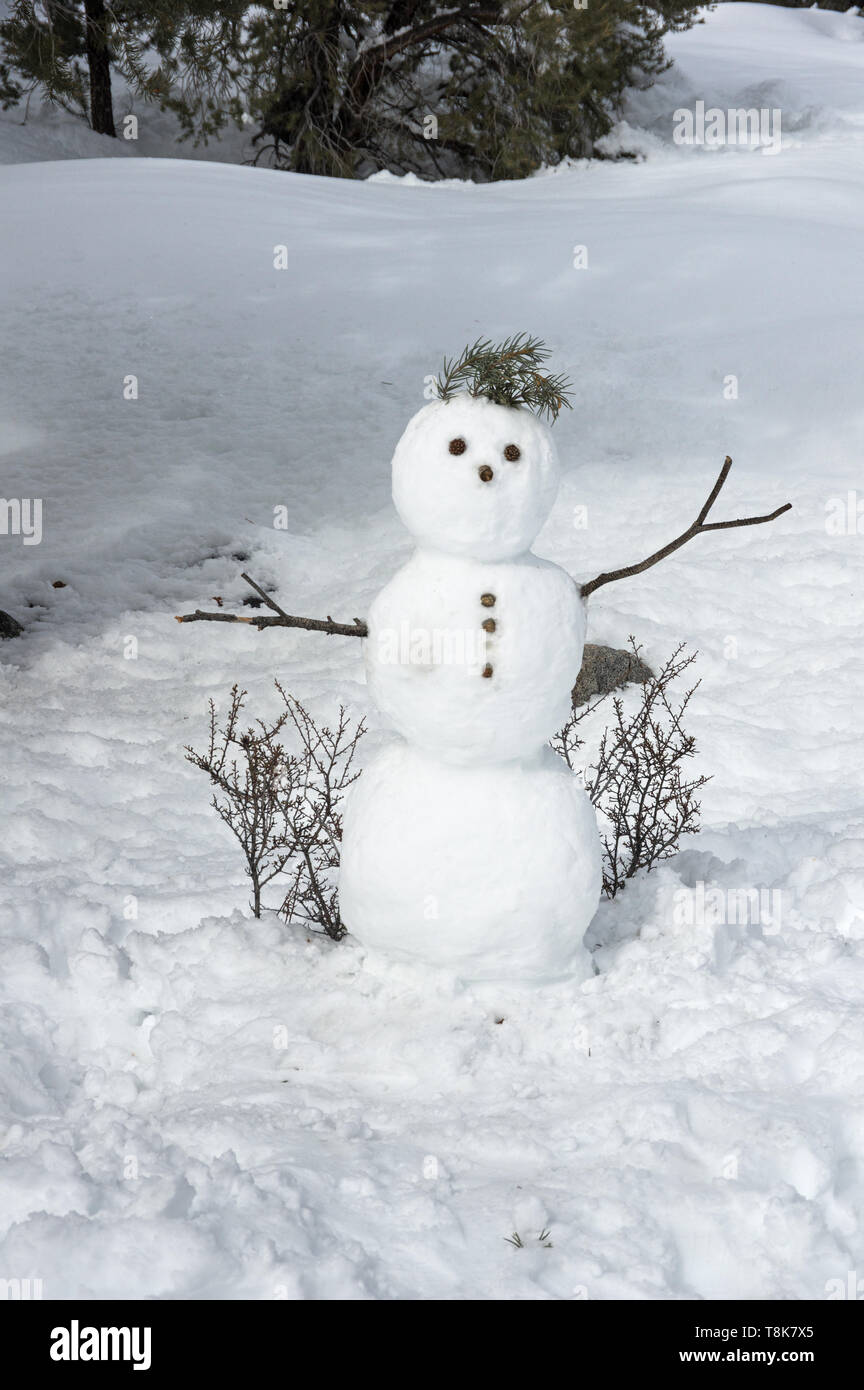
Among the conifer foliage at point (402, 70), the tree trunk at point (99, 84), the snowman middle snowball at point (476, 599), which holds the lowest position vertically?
the snowman middle snowball at point (476, 599)

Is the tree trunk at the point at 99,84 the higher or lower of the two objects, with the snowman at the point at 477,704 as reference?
higher

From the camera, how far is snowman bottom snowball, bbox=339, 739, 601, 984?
3.11 m

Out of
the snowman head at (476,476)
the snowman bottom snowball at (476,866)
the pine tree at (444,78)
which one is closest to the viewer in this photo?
the snowman head at (476,476)

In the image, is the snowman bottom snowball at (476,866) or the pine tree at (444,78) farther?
the pine tree at (444,78)

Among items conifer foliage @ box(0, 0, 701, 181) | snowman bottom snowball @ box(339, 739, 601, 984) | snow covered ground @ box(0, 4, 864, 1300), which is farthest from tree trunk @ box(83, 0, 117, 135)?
snowman bottom snowball @ box(339, 739, 601, 984)

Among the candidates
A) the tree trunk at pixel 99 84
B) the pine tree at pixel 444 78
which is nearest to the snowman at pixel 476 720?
the pine tree at pixel 444 78

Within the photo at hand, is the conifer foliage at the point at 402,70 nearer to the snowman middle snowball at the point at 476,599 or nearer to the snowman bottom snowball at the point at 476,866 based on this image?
the snowman middle snowball at the point at 476,599

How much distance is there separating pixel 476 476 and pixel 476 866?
952 millimetres

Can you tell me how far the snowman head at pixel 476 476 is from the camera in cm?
290

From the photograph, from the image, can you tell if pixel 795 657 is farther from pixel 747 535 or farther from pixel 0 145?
pixel 0 145

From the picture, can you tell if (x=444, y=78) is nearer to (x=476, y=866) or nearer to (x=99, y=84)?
(x=99, y=84)

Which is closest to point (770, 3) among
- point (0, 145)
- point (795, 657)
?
point (0, 145)

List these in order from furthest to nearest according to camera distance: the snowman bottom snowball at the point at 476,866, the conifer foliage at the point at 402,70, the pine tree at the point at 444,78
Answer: the pine tree at the point at 444,78
the conifer foliage at the point at 402,70
the snowman bottom snowball at the point at 476,866

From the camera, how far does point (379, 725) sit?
605 cm
